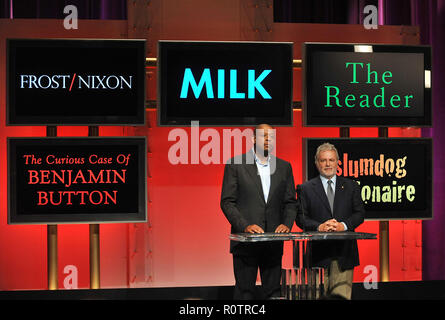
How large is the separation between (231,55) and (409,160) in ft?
6.14

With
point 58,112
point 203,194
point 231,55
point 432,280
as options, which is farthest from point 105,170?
point 432,280

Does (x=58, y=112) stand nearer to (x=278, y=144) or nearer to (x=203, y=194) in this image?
(x=203, y=194)

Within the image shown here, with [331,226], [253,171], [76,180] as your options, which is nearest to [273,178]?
[253,171]

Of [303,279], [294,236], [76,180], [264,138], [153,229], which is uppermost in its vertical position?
[264,138]

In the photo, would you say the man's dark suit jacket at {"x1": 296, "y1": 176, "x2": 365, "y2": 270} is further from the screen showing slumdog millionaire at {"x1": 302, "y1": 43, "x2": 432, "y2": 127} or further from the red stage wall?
the red stage wall

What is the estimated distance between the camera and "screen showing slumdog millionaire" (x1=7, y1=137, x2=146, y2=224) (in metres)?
5.57

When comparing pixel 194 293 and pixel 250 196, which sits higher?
pixel 250 196

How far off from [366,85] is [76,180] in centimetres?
270

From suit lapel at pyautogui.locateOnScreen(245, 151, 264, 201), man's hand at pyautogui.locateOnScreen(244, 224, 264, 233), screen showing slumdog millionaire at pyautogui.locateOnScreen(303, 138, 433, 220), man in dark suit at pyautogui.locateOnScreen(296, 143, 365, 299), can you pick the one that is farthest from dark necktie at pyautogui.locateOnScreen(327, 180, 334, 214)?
screen showing slumdog millionaire at pyautogui.locateOnScreen(303, 138, 433, 220)

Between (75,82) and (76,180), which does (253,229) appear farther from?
(75,82)

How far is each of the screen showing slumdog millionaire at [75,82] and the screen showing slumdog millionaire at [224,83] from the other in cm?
25

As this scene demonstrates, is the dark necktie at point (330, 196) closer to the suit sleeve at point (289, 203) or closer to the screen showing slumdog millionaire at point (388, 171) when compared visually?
the suit sleeve at point (289, 203)

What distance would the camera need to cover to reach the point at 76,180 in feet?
18.5

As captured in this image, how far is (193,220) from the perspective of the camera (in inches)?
247
